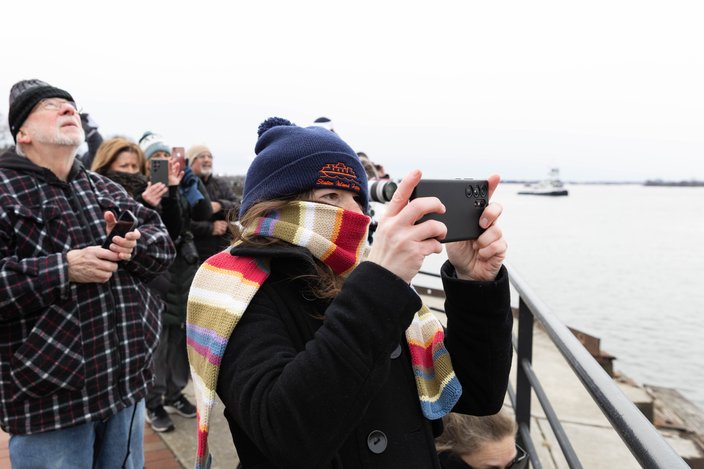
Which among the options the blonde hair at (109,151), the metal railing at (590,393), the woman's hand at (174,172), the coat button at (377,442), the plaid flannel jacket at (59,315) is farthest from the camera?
the woman's hand at (174,172)

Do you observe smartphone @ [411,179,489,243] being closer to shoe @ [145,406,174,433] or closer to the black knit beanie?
the black knit beanie

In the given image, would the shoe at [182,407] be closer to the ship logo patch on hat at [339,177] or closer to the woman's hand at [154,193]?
the woman's hand at [154,193]

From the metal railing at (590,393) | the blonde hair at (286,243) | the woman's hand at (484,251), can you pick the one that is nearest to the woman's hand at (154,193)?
the blonde hair at (286,243)

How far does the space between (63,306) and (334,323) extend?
50.4 inches

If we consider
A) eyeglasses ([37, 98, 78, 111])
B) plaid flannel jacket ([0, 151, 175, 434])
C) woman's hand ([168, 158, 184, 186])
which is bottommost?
plaid flannel jacket ([0, 151, 175, 434])

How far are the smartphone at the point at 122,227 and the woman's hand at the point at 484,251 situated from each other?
1.17 meters

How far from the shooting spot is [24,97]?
5.96 feet

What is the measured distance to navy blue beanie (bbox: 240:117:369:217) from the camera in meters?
1.13

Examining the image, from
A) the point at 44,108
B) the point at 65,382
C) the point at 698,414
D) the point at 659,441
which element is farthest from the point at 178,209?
the point at 698,414

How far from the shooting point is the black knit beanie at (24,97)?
5.95 feet

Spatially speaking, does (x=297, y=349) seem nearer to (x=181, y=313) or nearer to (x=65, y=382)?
(x=65, y=382)

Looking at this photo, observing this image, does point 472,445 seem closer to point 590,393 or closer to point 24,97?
point 590,393

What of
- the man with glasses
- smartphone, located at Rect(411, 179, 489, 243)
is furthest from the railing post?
the man with glasses

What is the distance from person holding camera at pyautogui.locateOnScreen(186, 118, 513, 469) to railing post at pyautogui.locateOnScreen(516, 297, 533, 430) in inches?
34.8
